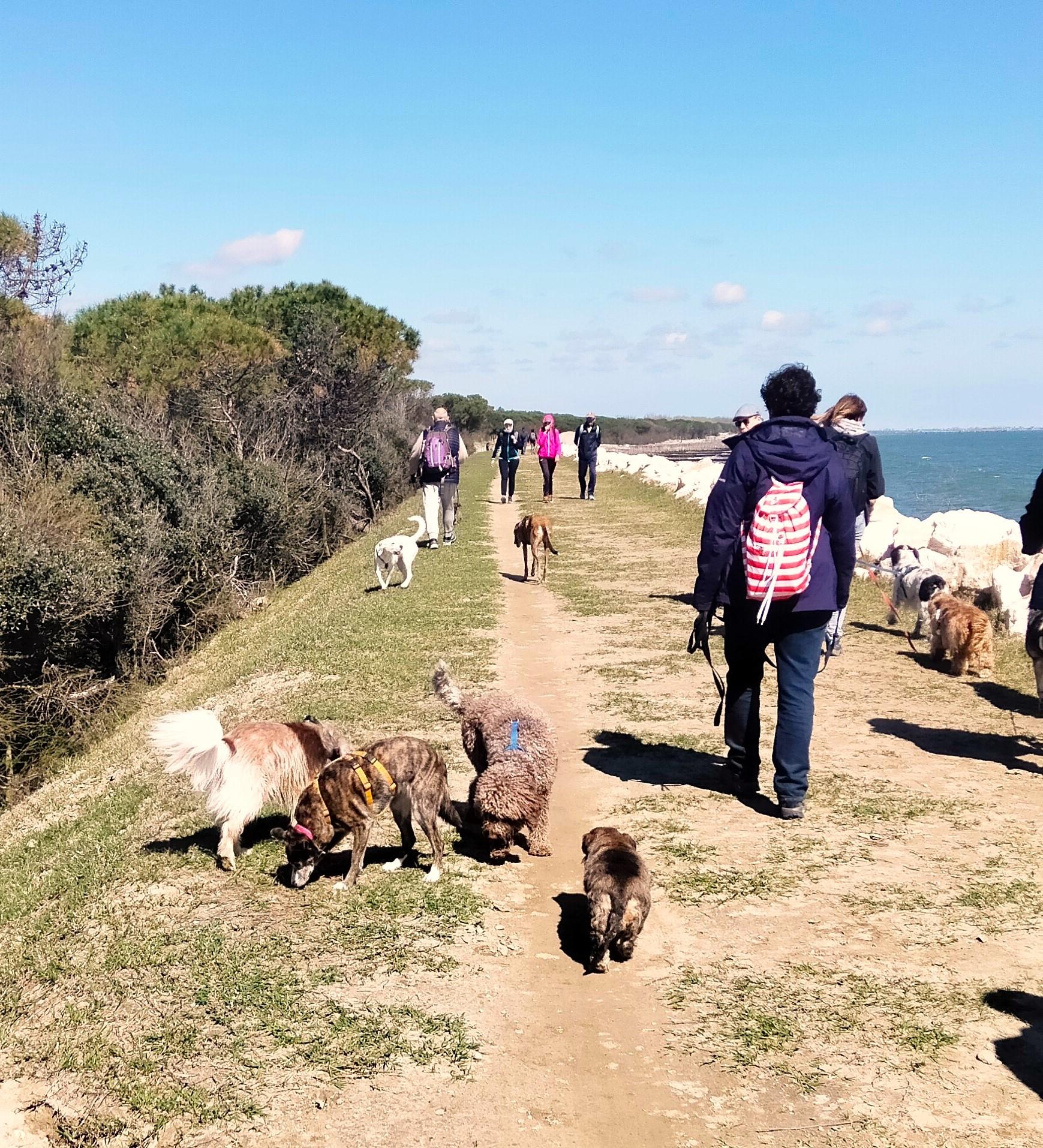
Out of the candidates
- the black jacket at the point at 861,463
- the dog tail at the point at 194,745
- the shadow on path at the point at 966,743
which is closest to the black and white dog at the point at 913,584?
the black jacket at the point at 861,463

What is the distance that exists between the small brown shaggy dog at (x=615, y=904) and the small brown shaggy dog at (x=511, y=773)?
77 centimetres

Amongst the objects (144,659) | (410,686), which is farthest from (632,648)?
(144,659)

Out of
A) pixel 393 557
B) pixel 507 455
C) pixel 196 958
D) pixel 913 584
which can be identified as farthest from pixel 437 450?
pixel 196 958

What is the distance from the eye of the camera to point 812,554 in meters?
5.86

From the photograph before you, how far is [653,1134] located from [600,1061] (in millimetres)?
438

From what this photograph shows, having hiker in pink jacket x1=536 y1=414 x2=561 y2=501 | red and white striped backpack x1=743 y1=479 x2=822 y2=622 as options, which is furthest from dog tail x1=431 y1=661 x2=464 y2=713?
hiker in pink jacket x1=536 y1=414 x2=561 y2=501

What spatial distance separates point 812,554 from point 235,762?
3.53 meters

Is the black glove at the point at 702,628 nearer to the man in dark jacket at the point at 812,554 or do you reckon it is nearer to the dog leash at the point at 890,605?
the man in dark jacket at the point at 812,554

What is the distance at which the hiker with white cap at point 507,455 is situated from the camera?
26703 mm

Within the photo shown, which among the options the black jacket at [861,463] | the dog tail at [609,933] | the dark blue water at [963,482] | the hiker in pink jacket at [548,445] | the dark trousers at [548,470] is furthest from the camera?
the dark blue water at [963,482]

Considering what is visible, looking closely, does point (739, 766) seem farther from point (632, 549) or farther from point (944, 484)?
point (944, 484)

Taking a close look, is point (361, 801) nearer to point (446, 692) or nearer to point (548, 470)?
point (446, 692)

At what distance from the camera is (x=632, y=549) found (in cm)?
1967

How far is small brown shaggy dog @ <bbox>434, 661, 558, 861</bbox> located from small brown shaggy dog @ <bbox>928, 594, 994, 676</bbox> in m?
5.62
